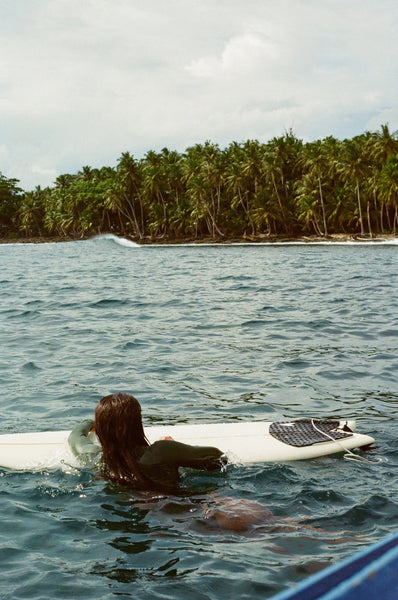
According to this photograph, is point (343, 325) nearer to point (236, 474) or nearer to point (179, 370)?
point (179, 370)

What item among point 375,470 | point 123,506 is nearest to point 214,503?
point 123,506

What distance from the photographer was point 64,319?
18.6 meters

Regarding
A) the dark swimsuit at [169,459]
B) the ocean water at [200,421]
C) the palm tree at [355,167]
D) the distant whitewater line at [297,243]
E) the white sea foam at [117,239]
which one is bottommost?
the ocean water at [200,421]

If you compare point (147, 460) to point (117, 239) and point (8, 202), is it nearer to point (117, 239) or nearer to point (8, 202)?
point (117, 239)

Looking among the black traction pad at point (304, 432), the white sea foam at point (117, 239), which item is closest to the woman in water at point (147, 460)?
the black traction pad at point (304, 432)

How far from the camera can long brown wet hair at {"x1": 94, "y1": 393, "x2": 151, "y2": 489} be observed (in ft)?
17.3

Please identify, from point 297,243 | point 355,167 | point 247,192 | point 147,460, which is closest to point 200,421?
point 147,460

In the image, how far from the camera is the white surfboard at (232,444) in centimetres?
684

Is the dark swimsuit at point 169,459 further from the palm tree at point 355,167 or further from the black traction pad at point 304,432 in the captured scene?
the palm tree at point 355,167

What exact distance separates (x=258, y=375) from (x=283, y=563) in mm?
6575

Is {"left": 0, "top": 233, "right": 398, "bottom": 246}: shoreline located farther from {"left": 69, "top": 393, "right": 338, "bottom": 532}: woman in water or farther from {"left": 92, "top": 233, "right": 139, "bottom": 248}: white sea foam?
{"left": 69, "top": 393, "right": 338, "bottom": 532}: woman in water

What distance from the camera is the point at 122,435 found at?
210 inches

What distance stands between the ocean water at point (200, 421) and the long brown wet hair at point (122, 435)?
0.28 m

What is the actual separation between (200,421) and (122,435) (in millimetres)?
3653
